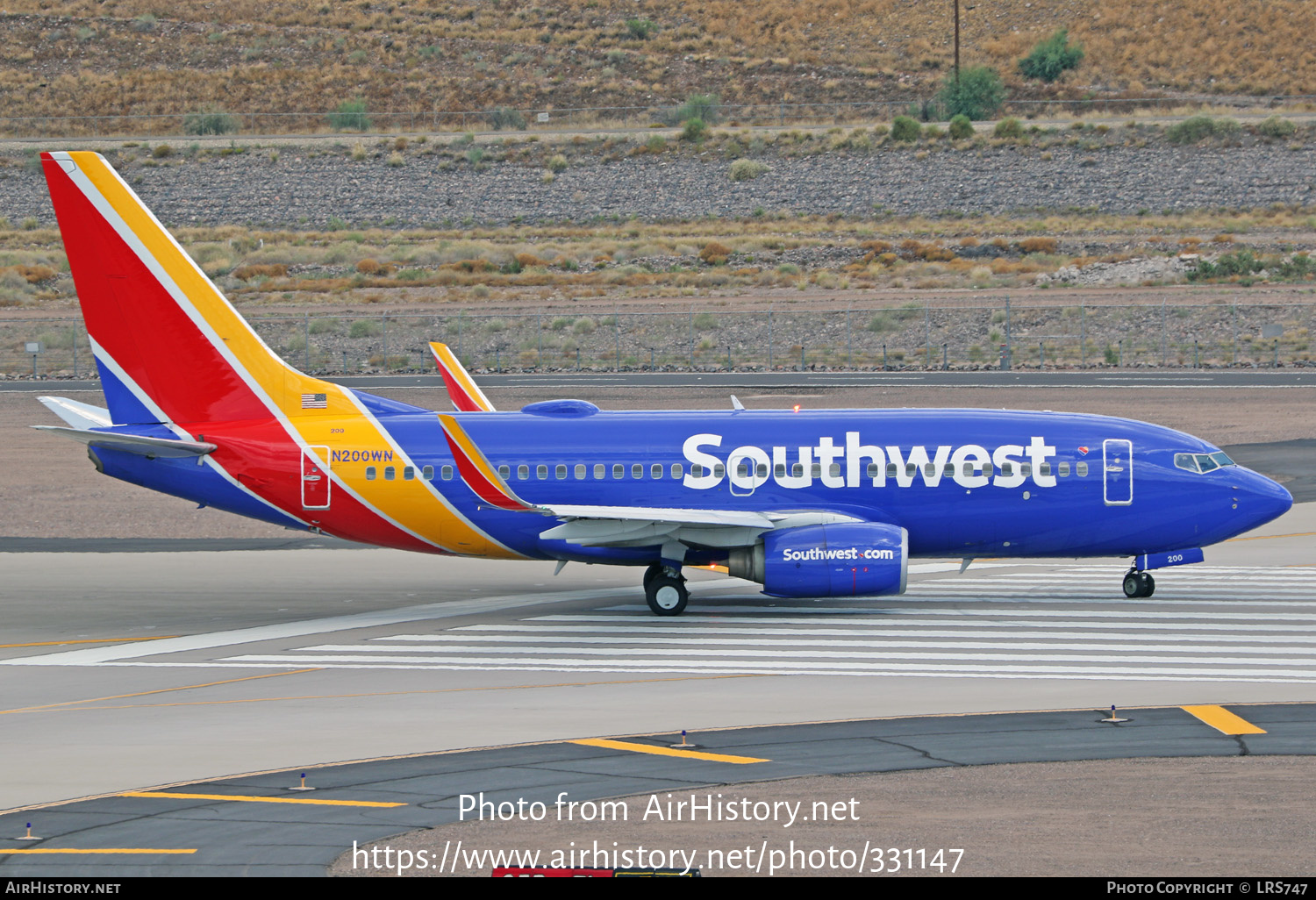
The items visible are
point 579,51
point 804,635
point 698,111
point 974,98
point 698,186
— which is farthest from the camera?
point 579,51

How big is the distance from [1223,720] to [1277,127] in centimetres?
11816

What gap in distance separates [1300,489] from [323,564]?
93.2ft

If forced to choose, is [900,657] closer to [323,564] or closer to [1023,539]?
[1023,539]

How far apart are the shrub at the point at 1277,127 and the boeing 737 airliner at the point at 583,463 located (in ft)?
348

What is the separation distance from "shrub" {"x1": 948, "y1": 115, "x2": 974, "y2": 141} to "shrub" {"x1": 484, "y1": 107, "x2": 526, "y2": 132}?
4367cm

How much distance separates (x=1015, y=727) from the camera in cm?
2111

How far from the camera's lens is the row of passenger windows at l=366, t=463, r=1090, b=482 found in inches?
1210

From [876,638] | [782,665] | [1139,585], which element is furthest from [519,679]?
[1139,585]

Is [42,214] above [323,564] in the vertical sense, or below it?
above

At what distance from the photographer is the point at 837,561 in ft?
95.4

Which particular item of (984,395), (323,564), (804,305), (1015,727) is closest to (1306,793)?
(1015,727)

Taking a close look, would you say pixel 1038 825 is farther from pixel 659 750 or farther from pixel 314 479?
pixel 314 479

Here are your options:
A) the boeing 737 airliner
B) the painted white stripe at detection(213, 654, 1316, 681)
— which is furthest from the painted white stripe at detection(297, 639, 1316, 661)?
the boeing 737 airliner

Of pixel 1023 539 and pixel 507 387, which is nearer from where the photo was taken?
pixel 1023 539
